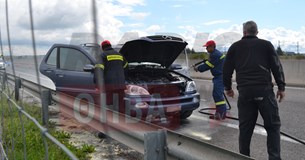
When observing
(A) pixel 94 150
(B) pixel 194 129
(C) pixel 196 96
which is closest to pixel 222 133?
(B) pixel 194 129

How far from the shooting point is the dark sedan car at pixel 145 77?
6.71 m

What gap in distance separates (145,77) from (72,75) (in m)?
1.54

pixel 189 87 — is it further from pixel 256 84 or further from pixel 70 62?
pixel 256 84

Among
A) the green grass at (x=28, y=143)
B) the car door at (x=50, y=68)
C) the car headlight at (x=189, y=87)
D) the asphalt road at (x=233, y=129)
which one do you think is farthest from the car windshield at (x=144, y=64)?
the green grass at (x=28, y=143)

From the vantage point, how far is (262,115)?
448 centimetres

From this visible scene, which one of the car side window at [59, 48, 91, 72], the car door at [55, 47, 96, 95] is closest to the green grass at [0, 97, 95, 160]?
the car door at [55, 47, 96, 95]

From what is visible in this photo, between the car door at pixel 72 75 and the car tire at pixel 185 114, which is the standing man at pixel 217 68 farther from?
the car door at pixel 72 75

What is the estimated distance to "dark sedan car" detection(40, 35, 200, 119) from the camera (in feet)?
22.0

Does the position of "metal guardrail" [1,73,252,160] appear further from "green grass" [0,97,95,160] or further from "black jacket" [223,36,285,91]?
"black jacket" [223,36,285,91]

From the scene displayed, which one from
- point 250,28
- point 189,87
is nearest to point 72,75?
point 189,87

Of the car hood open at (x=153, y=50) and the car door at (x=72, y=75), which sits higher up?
the car hood open at (x=153, y=50)

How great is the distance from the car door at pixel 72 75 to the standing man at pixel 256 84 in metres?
3.28

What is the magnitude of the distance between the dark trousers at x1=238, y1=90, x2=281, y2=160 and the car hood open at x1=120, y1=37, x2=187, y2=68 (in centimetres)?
296

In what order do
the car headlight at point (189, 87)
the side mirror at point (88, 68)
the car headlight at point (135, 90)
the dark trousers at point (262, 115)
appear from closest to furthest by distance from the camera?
the dark trousers at point (262, 115)
the side mirror at point (88, 68)
the car headlight at point (135, 90)
the car headlight at point (189, 87)
